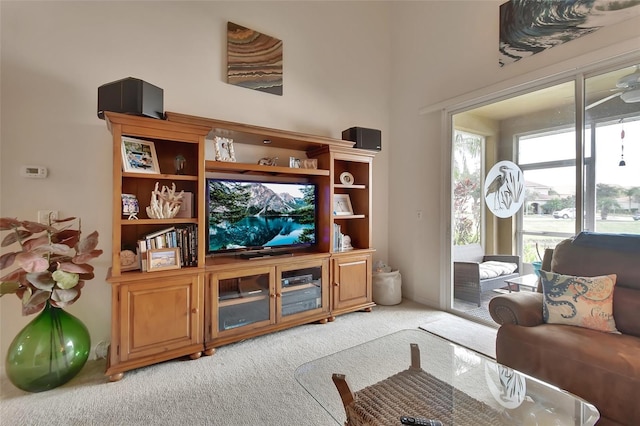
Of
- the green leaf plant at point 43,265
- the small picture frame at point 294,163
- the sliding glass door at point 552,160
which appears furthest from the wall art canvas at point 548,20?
the green leaf plant at point 43,265

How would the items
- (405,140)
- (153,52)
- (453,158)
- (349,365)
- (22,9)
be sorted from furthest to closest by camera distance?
(405,140) < (453,158) < (153,52) < (22,9) < (349,365)

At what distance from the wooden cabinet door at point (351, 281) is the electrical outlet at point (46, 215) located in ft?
7.53

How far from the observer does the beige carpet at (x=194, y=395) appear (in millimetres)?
1592

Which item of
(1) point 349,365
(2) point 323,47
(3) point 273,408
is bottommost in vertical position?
(3) point 273,408

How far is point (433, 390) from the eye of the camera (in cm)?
136

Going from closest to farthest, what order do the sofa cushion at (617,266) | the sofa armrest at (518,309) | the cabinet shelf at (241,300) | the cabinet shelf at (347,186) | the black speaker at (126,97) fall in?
the sofa cushion at (617,266) → the sofa armrest at (518,309) → the black speaker at (126,97) → the cabinet shelf at (241,300) → the cabinet shelf at (347,186)

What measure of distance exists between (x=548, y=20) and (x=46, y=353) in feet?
14.6

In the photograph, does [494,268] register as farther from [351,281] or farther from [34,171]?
[34,171]

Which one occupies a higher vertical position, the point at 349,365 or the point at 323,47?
the point at 323,47

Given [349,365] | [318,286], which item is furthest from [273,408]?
[318,286]

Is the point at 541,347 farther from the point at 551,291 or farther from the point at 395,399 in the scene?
the point at 395,399

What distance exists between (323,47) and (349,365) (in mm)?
3330

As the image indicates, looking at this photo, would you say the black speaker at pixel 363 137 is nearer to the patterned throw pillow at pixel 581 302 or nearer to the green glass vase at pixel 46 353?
the patterned throw pillow at pixel 581 302

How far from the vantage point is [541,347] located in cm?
162
